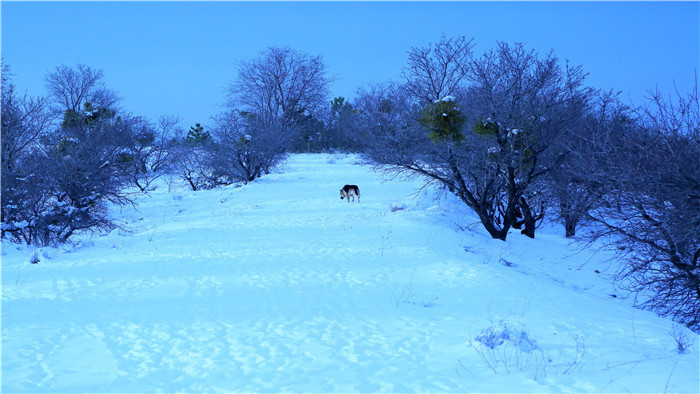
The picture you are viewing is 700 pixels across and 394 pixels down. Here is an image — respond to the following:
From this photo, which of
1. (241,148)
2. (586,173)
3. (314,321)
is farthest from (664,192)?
(241,148)

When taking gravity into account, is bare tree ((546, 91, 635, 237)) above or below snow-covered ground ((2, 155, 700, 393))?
above

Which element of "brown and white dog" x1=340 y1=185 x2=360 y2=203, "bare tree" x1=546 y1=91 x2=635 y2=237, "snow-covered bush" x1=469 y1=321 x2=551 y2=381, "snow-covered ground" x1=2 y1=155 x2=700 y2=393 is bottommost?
"snow-covered ground" x1=2 y1=155 x2=700 y2=393

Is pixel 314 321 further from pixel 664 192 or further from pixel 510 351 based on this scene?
pixel 664 192

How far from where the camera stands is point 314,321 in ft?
21.3

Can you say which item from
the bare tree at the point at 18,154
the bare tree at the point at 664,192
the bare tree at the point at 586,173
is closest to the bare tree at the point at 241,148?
the bare tree at the point at 18,154

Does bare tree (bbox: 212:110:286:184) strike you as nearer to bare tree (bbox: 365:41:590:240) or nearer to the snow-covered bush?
bare tree (bbox: 365:41:590:240)

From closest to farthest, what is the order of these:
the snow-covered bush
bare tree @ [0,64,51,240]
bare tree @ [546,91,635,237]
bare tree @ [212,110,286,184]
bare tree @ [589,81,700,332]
A: 1. the snow-covered bush
2. bare tree @ [589,81,700,332]
3. bare tree @ [546,91,635,237]
4. bare tree @ [0,64,51,240]
5. bare tree @ [212,110,286,184]

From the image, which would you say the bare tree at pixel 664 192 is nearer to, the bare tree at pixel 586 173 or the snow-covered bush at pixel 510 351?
the bare tree at pixel 586 173

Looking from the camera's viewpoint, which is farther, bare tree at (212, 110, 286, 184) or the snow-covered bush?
bare tree at (212, 110, 286, 184)

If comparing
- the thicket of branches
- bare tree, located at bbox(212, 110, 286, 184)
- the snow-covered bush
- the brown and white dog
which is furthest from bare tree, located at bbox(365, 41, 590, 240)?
bare tree, located at bbox(212, 110, 286, 184)

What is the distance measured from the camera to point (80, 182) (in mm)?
13117

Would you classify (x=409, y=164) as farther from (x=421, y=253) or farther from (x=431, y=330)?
(x=431, y=330)

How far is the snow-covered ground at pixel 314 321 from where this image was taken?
4750mm

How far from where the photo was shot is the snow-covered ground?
475 cm
